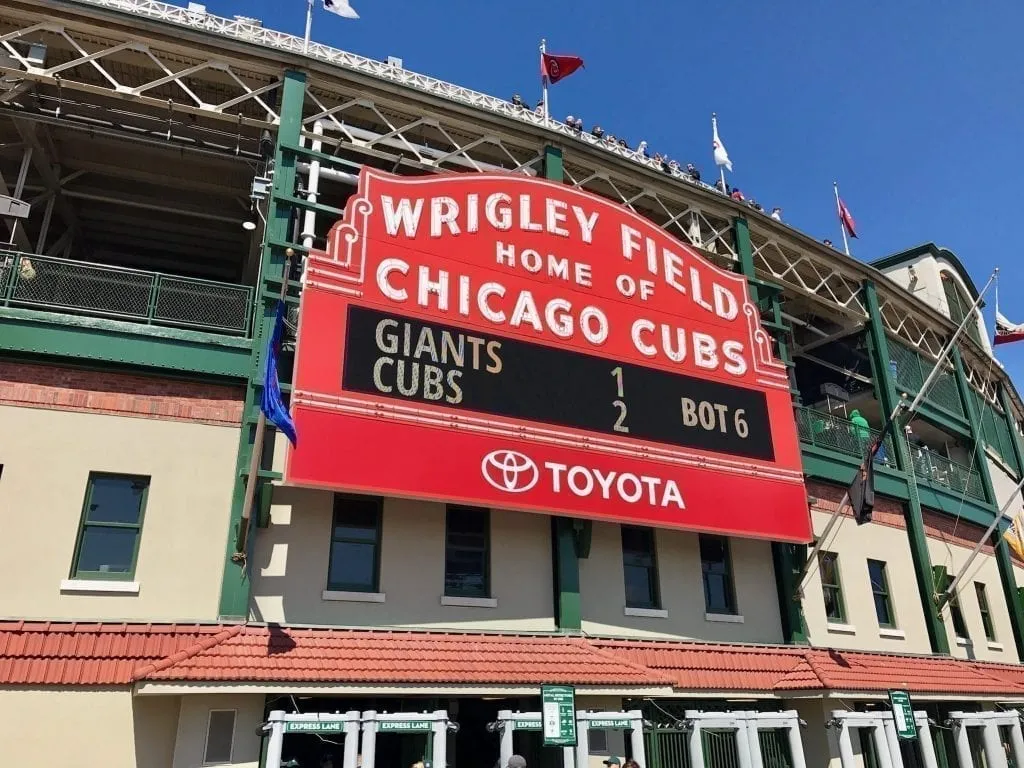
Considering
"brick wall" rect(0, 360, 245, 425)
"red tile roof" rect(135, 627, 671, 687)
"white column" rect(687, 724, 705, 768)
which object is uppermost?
"brick wall" rect(0, 360, 245, 425)

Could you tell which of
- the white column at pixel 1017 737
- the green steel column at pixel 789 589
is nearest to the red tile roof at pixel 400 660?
the green steel column at pixel 789 589

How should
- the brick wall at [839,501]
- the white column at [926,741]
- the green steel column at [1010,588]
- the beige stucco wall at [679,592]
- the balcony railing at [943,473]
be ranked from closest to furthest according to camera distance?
the white column at [926,741], the beige stucco wall at [679,592], the brick wall at [839,501], the balcony railing at [943,473], the green steel column at [1010,588]

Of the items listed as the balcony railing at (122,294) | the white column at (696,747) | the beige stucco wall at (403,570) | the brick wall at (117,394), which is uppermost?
the balcony railing at (122,294)

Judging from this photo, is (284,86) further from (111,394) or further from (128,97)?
(111,394)

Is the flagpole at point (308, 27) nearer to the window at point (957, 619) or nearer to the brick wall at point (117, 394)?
the brick wall at point (117, 394)

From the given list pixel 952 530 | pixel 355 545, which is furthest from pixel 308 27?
pixel 952 530

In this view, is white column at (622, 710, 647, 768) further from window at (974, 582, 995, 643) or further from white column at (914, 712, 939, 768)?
window at (974, 582, 995, 643)

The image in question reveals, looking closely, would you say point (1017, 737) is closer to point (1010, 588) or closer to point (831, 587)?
point (831, 587)

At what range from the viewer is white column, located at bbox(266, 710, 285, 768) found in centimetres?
1000

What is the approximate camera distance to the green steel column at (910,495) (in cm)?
2086

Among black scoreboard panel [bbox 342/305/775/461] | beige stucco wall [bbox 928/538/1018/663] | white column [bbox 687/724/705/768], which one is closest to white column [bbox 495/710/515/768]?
white column [bbox 687/724/705/768]

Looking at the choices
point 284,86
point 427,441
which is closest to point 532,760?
point 427,441

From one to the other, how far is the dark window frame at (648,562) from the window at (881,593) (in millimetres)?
6898

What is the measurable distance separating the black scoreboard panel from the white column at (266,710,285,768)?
16.5 feet
